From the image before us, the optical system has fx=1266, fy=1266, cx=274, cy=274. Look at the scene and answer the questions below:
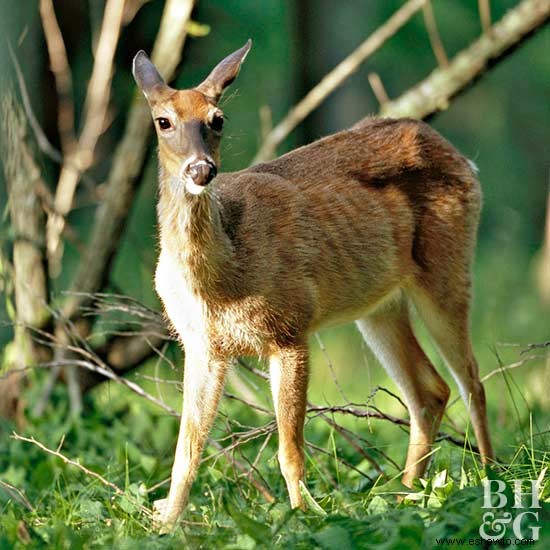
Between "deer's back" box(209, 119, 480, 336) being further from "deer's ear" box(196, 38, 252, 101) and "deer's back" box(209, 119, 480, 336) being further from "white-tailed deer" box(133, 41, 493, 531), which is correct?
"deer's ear" box(196, 38, 252, 101)

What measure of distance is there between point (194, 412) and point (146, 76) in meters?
1.76

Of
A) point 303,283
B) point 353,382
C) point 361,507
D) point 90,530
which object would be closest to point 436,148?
point 303,283

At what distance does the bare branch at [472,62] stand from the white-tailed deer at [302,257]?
1168mm

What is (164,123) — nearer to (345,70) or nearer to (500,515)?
(500,515)

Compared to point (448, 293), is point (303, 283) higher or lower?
higher

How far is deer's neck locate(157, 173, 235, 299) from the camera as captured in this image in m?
6.19

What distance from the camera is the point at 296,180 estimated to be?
22.7 feet

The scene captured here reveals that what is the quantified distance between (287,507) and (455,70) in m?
3.86

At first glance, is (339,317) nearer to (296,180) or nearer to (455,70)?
(296,180)

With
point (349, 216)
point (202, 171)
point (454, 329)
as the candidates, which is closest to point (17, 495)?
point (202, 171)

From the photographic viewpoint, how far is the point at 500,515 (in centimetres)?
500

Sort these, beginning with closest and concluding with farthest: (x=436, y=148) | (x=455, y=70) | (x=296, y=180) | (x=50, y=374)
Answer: (x=296, y=180) < (x=436, y=148) < (x=455, y=70) < (x=50, y=374)

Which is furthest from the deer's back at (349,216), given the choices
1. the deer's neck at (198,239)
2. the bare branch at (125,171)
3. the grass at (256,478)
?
the bare branch at (125,171)

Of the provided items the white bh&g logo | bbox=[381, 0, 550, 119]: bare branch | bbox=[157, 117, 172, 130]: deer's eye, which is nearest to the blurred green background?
bbox=[157, 117, 172, 130]: deer's eye
